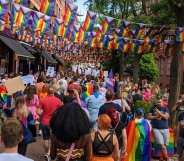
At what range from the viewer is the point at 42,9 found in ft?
41.8

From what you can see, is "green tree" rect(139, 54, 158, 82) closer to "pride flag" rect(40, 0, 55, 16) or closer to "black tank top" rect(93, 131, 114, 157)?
"pride flag" rect(40, 0, 55, 16)

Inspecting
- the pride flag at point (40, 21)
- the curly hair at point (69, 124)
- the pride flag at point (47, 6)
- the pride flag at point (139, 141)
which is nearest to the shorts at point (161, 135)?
the pride flag at point (139, 141)

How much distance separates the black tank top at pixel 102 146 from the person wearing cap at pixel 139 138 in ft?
10.5

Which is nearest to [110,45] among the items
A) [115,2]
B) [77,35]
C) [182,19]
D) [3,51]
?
[77,35]

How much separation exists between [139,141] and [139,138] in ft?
0.21

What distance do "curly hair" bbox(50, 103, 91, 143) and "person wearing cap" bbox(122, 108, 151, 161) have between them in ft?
14.2

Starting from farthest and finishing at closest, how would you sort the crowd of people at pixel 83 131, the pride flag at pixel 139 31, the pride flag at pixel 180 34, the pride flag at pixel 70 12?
the pride flag at pixel 139 31, the pride flag at pixel 180 34, the pride flag at pixel 70 12, the crowd of people at pixel 83 131

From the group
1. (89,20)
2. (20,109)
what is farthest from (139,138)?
(89,20)

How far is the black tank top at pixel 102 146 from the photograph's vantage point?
5480 mm

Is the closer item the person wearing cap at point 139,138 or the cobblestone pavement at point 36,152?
the person wearing cap at point 139,138

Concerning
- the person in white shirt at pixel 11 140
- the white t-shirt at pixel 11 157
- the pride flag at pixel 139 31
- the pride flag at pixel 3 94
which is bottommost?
the pride flag at pixel 3 94

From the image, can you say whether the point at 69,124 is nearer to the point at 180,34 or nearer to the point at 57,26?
the point at 180,34

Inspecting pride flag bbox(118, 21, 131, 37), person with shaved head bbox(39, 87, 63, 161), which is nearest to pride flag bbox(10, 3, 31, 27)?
pride flag bbox(118, 21, 131, 37)

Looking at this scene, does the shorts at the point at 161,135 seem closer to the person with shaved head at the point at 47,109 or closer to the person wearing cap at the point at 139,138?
the person wearing cap at the point at 139,138
